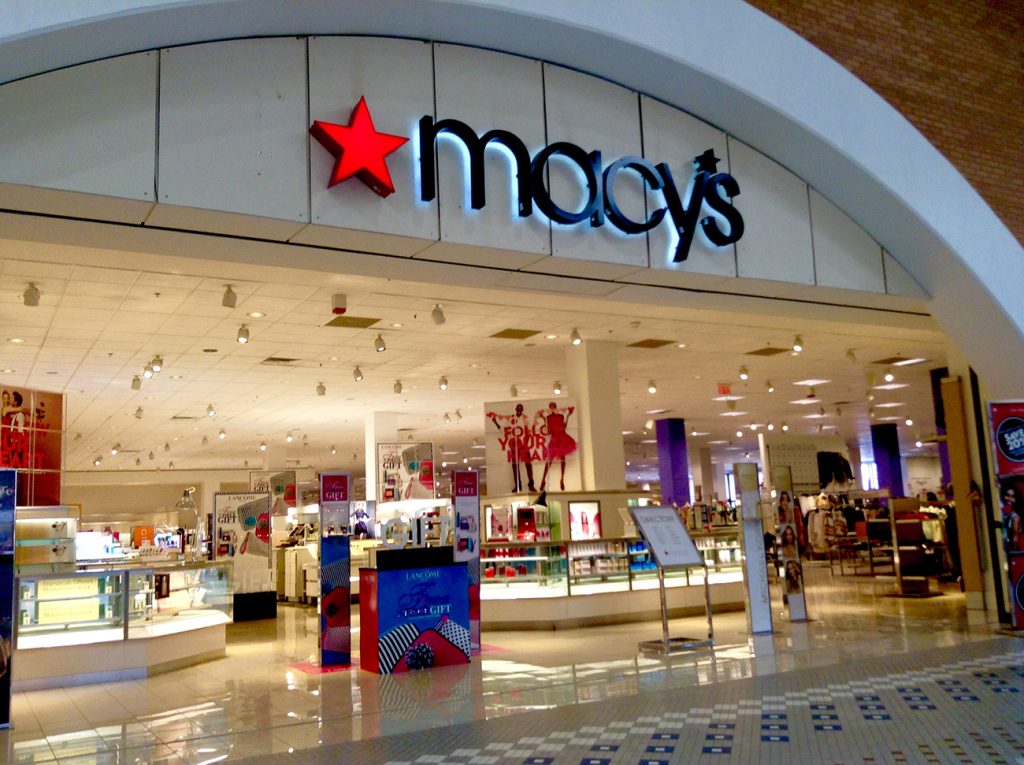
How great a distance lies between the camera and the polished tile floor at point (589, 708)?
4906 millimetres

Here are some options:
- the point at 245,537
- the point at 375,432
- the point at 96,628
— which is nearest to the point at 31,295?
the point at 96,628

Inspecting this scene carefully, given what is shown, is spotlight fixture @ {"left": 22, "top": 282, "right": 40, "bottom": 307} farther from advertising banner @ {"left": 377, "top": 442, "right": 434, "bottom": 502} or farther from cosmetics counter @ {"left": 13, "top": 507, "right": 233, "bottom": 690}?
advertising banner @ {"left": 377, "top": 442, "right": 434, "bottom": 502}

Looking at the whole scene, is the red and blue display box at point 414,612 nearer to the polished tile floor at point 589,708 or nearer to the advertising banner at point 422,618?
the advertising banner at point 422,618

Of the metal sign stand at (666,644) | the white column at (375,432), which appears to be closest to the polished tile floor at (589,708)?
the metal sign stand at (666,644)

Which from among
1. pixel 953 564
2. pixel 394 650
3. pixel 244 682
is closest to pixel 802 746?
pixel 394 650

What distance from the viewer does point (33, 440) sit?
1104 cm

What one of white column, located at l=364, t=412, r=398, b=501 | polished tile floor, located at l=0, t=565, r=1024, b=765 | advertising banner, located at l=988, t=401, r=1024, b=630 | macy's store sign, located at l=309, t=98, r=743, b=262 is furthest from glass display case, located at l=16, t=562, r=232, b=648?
white column, located at l=364, t=412, r=398, b=501

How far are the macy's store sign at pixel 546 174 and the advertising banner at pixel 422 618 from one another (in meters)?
3.56

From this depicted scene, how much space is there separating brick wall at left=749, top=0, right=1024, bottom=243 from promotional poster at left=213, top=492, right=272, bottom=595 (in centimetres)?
1019

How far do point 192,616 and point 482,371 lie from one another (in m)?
6.90

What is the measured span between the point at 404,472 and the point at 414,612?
29.9ft

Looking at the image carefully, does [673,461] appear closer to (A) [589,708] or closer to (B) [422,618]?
(B) [422,618]

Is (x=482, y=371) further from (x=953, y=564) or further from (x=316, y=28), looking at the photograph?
(x=316, y=28)

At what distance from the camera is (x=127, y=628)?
8.28 metres
